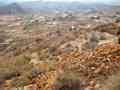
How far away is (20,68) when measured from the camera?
14.8 meters

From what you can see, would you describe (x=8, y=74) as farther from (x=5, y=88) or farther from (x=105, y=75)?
(x=105, y=75)

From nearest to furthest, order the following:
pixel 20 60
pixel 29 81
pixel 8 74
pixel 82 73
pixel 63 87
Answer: pixel 63 87 < pixel 82 73 < pixel 29 81 < pixel 8 74 < pixel 20 60

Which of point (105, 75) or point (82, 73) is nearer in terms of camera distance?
point (105, 75)

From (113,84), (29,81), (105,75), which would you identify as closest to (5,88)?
(29,81)

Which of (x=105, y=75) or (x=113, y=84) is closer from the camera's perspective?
(x=113, y=84)

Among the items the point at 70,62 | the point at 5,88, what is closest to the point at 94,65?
the point at 70,62

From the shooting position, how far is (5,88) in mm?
12344

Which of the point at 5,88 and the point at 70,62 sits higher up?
the point at 70,62

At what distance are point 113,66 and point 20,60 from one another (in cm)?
826

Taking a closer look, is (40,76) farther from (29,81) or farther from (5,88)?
(5,88)

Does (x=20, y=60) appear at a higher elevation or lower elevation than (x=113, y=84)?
lower

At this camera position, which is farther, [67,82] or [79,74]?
[79,74]

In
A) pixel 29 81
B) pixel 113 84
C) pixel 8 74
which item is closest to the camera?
pixel 113 84

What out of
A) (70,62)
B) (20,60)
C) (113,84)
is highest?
(113,84)
